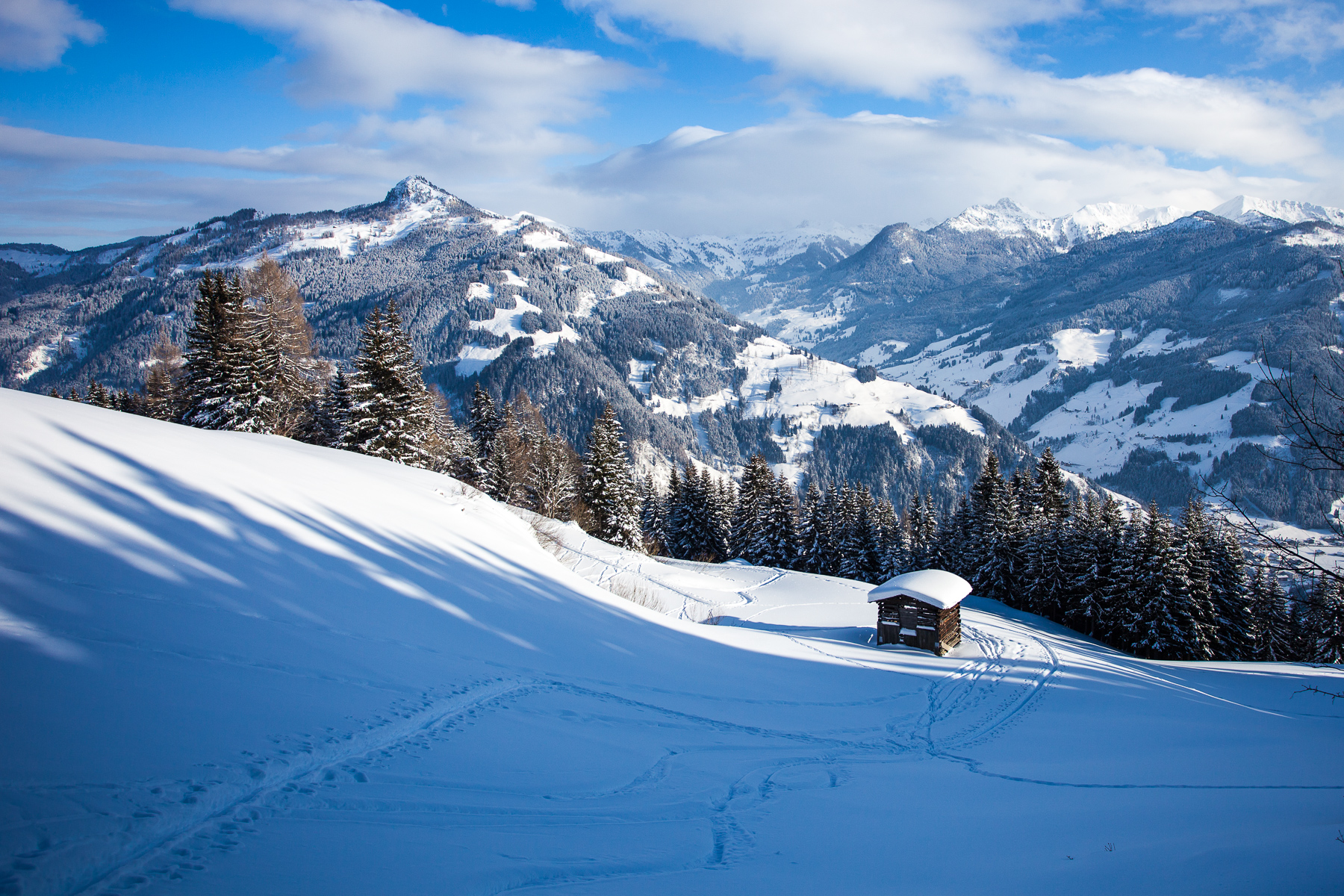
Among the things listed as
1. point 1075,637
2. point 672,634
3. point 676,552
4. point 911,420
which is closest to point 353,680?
point 672,634

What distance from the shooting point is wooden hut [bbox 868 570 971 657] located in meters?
20.3

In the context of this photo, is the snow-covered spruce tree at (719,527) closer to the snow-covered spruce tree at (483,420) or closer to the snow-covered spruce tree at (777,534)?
the snow-covered spruce tree at (777,534)

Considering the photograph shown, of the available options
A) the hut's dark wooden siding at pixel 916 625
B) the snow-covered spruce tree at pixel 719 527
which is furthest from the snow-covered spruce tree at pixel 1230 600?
the snow-covered spruce tree at pixel 719 527

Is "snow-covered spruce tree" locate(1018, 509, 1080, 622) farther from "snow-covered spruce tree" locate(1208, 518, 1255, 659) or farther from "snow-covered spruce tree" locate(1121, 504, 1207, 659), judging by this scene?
"snow-covered spruce tree" locate(1208, 518, 1255, 659)

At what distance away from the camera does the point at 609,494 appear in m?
40.8

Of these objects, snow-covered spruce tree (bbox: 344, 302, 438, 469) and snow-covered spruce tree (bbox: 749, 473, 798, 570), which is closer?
snow-covered spruce tree (bbox: 344, 302, 438, 469)

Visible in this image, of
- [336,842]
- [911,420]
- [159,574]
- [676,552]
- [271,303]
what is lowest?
[676,552]

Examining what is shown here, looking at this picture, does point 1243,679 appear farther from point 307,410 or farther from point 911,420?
point 911,420

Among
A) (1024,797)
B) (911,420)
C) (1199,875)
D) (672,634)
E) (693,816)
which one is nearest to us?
(1199,875)

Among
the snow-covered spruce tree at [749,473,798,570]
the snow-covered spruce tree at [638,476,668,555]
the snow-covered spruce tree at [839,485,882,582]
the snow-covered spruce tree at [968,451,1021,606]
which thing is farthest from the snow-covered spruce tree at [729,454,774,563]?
the snow-covered spruce tree at [968,451,1021,606]

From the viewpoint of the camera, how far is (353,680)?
265 inches

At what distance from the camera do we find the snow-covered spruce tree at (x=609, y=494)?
132ft

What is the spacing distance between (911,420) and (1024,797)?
659 feet

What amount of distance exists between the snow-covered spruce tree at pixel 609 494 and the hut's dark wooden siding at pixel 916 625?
21.4 meters
